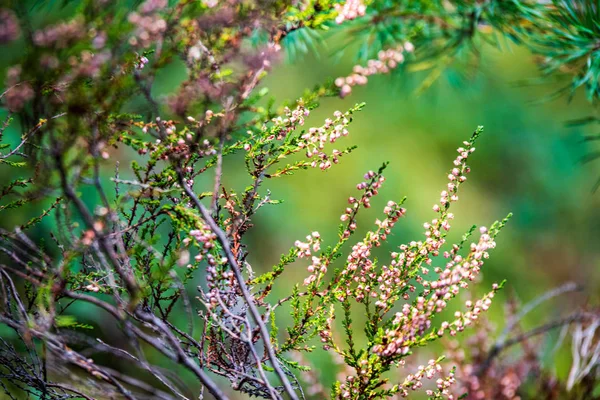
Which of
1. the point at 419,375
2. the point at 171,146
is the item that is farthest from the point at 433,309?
the point at 171,146

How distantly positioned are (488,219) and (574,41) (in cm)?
306

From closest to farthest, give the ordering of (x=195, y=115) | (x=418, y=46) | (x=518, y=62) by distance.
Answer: (x=195, y=115) → (x=418, y=46) → (x=518, y=62)

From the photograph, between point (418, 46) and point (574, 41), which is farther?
point (418, 46)

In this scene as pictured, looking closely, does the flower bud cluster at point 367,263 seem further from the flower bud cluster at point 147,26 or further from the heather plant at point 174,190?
the flower bud cluster at point 147,26

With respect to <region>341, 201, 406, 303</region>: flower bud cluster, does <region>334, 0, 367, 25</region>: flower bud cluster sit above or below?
above

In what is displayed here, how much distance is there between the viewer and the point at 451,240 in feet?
12.4

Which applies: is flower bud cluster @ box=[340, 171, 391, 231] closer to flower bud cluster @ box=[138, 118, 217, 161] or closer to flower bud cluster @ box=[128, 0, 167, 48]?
flower bud cluster @ box=[138, 118, 217, 161]

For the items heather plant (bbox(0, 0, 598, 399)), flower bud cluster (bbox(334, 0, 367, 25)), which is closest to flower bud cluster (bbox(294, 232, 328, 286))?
heather plant (bbox(0, 0, 598, 399))

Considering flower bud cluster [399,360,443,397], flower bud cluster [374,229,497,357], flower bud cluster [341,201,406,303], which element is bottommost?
flower bud cluster [399,360,443,397]

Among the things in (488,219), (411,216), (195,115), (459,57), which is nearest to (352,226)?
(195,115)

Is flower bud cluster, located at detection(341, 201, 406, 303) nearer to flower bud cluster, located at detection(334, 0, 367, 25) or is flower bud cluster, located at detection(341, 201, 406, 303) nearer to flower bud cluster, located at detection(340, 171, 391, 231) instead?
flower bud cluster, located at detection(340, 171, 391, 231)

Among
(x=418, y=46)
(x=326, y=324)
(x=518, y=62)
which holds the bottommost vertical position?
(x=326, y=324)

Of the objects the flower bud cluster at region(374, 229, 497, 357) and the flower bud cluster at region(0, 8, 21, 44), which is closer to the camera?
the flower bud cluster at region(0, 8, 21, 44)

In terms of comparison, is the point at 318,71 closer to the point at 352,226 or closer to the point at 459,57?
the point at 459,57
